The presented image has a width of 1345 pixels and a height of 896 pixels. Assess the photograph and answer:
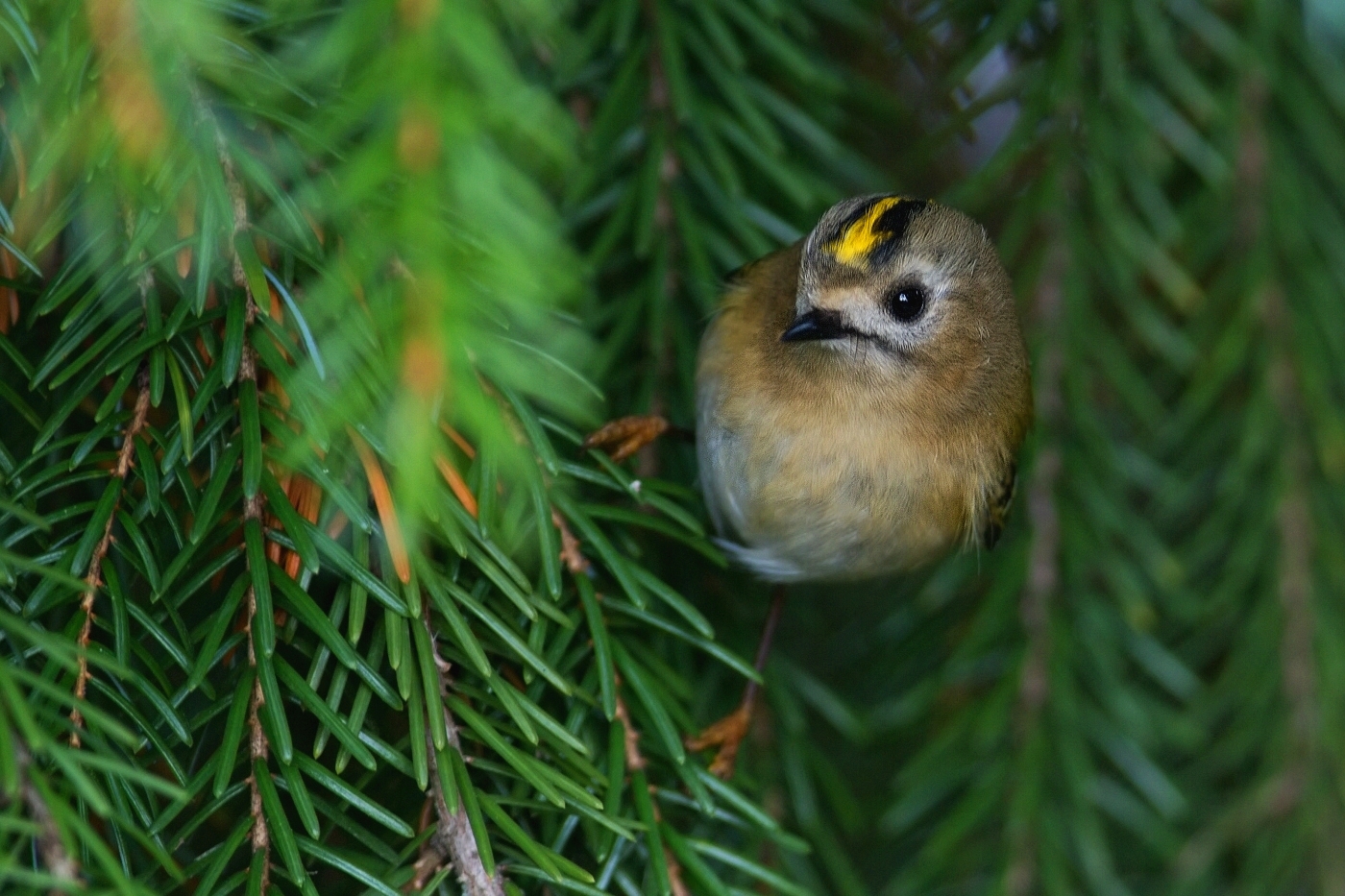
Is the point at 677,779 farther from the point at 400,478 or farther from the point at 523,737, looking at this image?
the point at 400,478

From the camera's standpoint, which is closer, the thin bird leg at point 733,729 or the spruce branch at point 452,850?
the spruce branch at point 452,850

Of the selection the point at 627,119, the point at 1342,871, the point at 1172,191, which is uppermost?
the point at 627,119

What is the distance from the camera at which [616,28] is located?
141 cm

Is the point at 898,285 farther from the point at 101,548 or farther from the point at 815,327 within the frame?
the point at 101,548

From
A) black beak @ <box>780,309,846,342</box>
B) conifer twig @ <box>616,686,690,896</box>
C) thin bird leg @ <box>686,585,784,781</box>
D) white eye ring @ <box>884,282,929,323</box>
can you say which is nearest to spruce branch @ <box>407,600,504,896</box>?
conifer twig @ <box>616,686,690,896</box>

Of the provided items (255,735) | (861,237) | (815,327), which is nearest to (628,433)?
(815,327)

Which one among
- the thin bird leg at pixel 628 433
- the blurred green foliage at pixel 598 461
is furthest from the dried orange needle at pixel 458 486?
the thin bird leg at pixel 628 433

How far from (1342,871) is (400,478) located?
59.2 inches

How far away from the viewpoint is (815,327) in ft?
5.35

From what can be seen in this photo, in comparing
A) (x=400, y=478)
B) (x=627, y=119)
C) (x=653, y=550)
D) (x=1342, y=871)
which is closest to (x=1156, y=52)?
(x=627, y=119)

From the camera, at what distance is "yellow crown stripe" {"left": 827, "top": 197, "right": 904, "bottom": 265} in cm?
163

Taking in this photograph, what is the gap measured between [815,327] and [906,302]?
172mm

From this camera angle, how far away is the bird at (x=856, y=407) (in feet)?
5.41

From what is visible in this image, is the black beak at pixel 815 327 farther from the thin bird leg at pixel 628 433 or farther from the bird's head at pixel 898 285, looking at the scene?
the thin bird leg at pixel 628 433
